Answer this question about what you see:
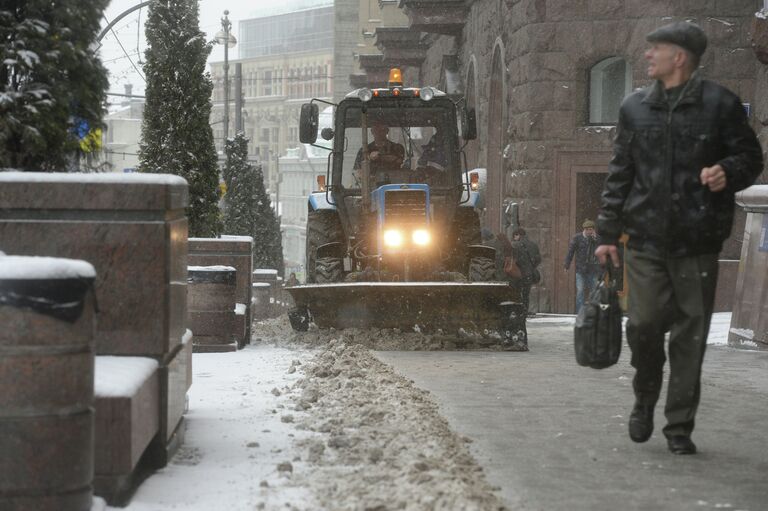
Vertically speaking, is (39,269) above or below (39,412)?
above

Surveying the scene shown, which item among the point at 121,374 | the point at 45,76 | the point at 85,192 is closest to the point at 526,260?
the point at 45,76

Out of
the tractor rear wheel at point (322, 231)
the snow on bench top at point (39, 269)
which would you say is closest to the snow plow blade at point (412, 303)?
the tractor rear wheel at point (322, 231)

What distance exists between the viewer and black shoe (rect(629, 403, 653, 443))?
6.32 metres

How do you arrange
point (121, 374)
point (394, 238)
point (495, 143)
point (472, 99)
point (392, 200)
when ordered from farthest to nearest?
point (472, 99)
point (495, 143)
point (394, 238)
point (392, 200)
point (121, 374)

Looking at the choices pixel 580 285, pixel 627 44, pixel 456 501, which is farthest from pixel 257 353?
pixel 627 44

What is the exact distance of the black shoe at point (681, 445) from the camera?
20.4ft

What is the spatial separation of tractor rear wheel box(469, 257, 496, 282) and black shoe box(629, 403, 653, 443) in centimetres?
765

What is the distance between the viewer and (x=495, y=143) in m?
26.0

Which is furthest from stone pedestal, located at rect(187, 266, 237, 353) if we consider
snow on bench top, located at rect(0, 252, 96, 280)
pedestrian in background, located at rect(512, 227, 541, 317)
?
pedestrian in background, located at rect(512, 227, 541, 317)

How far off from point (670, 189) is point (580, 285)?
1409 cm

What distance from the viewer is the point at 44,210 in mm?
5145

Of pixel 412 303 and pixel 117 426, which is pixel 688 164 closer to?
pixel 117 426

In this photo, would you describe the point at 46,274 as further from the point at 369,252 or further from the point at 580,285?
the point at 580,285

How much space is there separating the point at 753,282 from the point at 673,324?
7.12 metres
